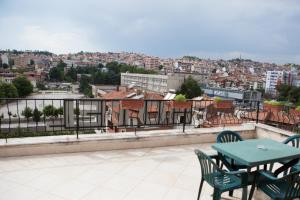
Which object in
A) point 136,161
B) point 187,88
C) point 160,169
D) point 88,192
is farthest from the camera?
point 187,88

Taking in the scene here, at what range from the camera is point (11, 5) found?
5379 mm

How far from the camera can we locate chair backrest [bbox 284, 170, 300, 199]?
2373 millimetres

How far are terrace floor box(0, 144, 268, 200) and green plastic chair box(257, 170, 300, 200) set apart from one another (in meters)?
0.69

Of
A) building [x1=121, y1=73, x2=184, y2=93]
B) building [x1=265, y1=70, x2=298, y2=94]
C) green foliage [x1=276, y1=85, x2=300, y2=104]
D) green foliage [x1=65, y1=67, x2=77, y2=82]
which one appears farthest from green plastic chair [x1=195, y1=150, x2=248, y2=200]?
building [x1=265, y1=70, x2=298, y2=94]

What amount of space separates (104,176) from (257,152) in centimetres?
215

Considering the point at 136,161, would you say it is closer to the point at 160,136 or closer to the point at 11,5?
the point at 160,136

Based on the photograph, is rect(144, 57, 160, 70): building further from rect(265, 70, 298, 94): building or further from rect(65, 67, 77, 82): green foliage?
rect(265, 70, 298, 94): building

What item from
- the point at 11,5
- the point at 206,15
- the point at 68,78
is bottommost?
the point at 68,78

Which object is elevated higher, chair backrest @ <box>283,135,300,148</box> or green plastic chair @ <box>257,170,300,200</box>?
chair backrest @ <box>283,135,300,148</box>

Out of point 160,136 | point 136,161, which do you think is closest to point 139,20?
point 160,136

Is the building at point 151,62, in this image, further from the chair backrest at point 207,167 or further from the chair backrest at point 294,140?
the chair backrest at point 207,167

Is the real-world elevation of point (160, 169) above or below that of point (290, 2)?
below

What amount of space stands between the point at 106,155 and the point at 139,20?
330 inches

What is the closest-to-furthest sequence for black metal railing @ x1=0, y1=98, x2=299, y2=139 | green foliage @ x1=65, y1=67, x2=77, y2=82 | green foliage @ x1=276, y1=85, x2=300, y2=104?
1. black metal railing @ x1=0, y1=98, x2=299, y2=139
2. green foliage @ x1=276, y1=85, x2=300, y2=104
3. green foliage @ x1=65, y1=67, x2=77, y2=82
